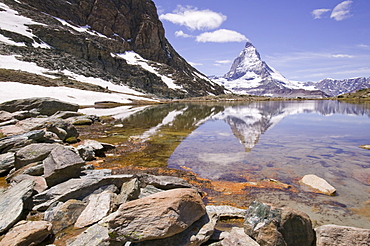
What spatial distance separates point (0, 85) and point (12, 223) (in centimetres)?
5364

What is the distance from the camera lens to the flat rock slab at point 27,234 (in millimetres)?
4633

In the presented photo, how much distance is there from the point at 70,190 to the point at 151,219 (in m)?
3.50

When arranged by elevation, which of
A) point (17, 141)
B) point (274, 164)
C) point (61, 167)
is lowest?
point (274, 164)

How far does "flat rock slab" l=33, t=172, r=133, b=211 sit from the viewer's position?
6252 millimetres

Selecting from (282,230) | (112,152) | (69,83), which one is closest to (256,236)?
(282,230)

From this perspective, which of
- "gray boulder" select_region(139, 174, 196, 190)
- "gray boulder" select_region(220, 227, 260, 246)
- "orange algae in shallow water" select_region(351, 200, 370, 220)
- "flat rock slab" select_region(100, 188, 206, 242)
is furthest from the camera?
"gray boulder" select_region(139, 174, 196, 190)

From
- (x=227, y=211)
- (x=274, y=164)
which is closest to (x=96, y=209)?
(x=227, y=211)

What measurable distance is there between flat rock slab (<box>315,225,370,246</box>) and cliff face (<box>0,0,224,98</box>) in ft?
317

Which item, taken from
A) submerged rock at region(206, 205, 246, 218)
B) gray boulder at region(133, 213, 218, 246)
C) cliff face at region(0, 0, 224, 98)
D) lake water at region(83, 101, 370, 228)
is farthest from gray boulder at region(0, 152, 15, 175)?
cliff face at region(0, 0, 224, 98)

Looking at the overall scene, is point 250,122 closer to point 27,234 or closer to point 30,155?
point 30,155

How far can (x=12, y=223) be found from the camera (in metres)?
5.30

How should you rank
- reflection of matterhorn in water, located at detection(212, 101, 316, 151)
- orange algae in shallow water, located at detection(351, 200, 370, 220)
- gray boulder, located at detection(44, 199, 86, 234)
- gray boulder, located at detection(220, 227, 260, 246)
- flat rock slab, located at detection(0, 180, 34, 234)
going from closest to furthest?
gray boulder, located at detection(220, 227, 260, 246) → flat rock slab, located at detection(0, 180, 34, 234) → gray boulder, located at detection(44, 199, 86, 234) → orange algae in shallow water, located at detection(351, 200, 370, 220) → reflection of matterhorn in water, located at detection(212, 101, 316, 151)

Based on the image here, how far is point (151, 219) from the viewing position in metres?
4.26

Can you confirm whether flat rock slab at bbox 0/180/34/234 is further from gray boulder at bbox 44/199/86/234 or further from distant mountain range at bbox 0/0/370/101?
distant mountain range at bbox 0/0/370/101
